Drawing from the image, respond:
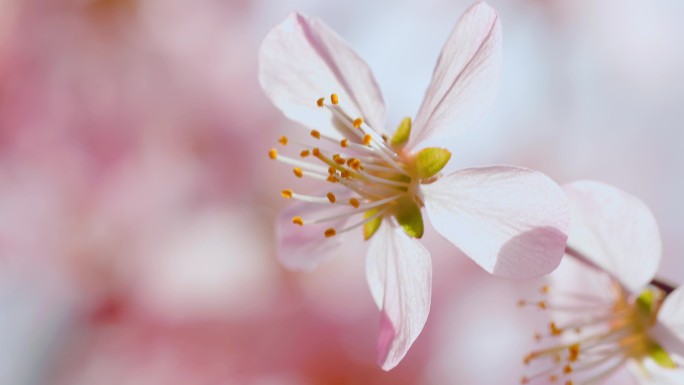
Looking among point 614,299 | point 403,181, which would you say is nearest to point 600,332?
point 614,299

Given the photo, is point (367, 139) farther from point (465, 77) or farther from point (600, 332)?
point (600, 332)

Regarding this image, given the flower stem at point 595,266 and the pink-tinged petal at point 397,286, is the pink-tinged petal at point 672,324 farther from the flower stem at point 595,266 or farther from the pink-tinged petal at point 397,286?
the pink-tinged petal at point 397,286

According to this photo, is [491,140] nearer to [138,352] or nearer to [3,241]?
[138,352]

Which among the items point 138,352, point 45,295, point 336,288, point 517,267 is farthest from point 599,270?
point 45,295

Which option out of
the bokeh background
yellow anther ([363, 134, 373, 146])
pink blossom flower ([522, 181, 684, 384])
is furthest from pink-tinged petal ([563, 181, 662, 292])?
the bokeh background

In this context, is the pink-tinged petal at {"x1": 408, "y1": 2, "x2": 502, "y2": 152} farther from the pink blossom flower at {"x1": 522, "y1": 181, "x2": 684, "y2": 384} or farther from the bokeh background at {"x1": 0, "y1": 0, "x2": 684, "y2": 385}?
the bokeh background at {"x1": 0, "y1": 0, "x2": 684, "y2": 385}
